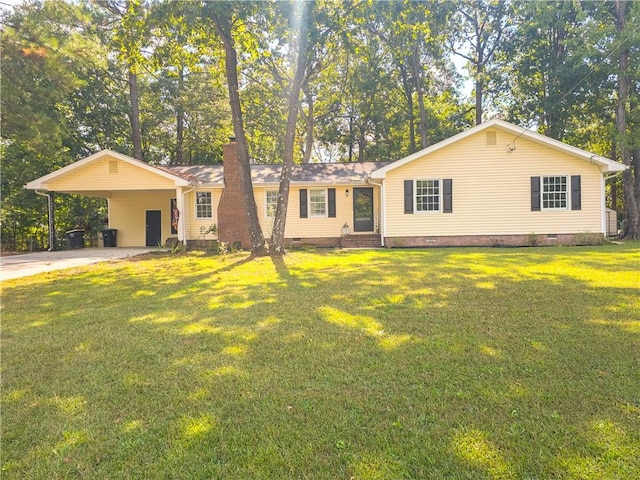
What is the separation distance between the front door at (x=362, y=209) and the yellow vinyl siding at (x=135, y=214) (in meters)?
8.55

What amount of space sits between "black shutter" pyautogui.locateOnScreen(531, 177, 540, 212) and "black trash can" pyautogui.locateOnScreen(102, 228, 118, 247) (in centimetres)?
1788

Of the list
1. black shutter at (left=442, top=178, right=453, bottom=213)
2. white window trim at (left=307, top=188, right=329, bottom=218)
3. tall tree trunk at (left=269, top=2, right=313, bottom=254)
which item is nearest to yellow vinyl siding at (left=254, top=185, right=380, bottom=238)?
white window trim at (left=307, top=188, right=329, bottom=218)

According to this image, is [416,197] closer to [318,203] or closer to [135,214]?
[318,203]

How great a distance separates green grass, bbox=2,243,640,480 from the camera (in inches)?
83.9

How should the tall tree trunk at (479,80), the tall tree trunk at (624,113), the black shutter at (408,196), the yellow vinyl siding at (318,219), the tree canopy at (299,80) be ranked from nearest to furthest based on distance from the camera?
1. the tree canopy at (299,80)
2. the black shutter at (408,196)
3. the yellow vinyl siding at (318,219)
4. the tall tree trunk at (624,113)
5. the tall tree trunk at (479,80)

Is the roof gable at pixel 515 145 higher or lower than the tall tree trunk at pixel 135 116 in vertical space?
lower

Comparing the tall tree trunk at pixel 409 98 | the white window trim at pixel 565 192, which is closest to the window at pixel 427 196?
the white window trim at pixel 565 192

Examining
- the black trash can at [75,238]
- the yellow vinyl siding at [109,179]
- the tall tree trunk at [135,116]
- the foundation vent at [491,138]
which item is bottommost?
the black trash can at [75,238]

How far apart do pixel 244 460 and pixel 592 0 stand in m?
24.8

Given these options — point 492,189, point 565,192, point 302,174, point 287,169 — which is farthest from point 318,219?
point 565,192

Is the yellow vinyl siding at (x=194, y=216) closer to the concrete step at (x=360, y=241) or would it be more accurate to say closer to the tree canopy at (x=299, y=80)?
the tree canopy at (x=299, y=80)

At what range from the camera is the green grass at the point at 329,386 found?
6.99 feet

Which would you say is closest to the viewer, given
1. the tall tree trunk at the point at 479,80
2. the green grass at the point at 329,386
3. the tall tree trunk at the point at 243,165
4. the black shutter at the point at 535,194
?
the green grass at the point at 329,386

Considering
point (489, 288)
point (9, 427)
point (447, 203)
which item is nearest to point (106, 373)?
point (9, 427)
